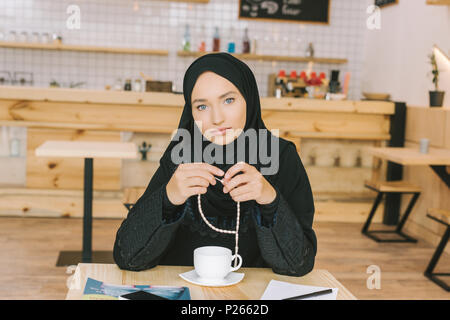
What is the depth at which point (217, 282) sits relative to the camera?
1.10m

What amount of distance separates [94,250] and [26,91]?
148 cm

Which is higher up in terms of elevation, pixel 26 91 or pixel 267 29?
pixel 267 29

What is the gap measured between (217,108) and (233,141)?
0.11 meters

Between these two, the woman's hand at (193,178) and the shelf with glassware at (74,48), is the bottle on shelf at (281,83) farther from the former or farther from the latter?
the woman's hand at (193,178)

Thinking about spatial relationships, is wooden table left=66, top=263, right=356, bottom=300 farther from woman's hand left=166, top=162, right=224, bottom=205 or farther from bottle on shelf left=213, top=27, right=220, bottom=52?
bottle on shelf left=213, top=27, right=220, bottom=52

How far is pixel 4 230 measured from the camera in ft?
13.0

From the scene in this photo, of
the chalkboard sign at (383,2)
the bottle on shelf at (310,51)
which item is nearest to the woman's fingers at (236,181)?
the chalkboard sign at (383,2)

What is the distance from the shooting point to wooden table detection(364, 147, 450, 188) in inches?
134

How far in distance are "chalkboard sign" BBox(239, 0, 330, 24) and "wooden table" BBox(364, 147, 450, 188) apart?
96.4 inches

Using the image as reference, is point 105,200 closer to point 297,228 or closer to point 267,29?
point 267,29

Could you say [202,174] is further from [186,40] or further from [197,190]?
[186,40]

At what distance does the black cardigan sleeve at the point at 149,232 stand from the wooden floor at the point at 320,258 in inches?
64.4

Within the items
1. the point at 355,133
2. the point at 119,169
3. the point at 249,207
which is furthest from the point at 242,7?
the point at 249,207

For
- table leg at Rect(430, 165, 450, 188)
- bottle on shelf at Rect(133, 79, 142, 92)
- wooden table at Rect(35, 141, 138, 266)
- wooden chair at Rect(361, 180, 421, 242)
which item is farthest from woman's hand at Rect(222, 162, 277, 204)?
bottle on shelf at Rect(133, 79, 142, 92)
